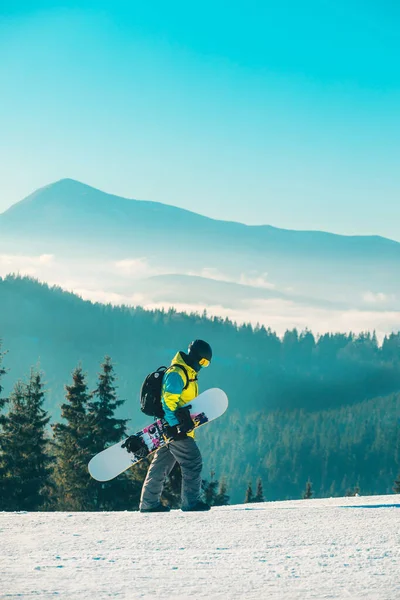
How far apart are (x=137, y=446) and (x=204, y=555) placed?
4324mm

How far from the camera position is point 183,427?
9.10 metres

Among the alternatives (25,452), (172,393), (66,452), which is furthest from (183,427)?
(66,452)

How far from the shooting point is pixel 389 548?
617 centimetres

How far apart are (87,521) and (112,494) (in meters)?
21.6

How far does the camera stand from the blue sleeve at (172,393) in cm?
914

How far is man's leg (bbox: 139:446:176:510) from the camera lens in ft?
30.9

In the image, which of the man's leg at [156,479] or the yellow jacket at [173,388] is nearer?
the yellow jacket at [173,388]

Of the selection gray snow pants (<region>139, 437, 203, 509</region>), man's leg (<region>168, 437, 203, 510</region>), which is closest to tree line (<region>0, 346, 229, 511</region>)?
gray snow pants (<region>139, 437, 203, 509</region>)

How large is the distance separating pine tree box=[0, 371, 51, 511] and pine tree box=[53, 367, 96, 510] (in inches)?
35.0

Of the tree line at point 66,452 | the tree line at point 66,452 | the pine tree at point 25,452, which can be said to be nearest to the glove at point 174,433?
Result: the tree line at point 66,452

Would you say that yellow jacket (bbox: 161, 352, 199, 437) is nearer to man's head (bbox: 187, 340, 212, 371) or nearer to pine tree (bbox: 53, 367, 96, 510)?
man's head (bbox: 187, 340, 212, 371)

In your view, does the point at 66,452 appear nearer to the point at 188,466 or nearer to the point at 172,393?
the point at 188,466

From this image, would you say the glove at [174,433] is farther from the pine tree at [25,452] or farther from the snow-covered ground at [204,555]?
the pine tree at [25,452]

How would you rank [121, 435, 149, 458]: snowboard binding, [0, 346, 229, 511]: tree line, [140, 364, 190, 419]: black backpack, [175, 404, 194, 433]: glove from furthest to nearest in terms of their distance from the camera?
[0, 346, 229, 511]: tree line < [121, 435, 149, 458]: snowboard binding < [140, 364, 190, 419]: black backpack < [175, 404, 194, 433]: glove
